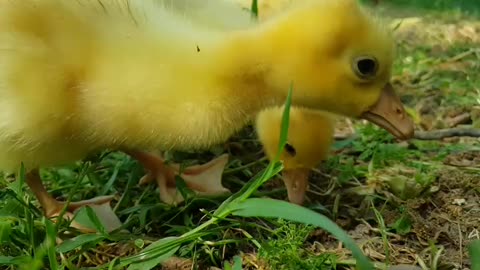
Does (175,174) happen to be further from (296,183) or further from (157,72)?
(157,72)

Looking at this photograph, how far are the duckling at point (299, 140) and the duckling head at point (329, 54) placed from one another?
150mm

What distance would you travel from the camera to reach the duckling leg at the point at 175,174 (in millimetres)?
2084

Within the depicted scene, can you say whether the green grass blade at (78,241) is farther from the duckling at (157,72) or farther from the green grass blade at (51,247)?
the duckling at (157,72)

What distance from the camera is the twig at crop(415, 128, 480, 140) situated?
229 cm

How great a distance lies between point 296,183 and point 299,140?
0.12 meters

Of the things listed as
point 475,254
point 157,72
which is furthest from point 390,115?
point 157,72

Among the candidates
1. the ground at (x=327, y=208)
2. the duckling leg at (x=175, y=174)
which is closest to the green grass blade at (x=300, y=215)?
the ground at (x=327, y=208)

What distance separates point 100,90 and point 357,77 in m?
0.57

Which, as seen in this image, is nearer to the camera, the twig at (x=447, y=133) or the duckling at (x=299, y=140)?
the duckling at (x=299, y=140)

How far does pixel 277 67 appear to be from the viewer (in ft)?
5.68

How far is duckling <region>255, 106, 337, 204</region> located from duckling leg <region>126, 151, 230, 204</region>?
0.63 feet

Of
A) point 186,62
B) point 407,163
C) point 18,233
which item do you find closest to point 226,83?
point 186,62

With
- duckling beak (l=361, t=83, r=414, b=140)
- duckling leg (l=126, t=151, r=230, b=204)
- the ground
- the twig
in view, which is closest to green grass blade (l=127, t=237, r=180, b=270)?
the ground

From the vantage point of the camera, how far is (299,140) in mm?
1948
